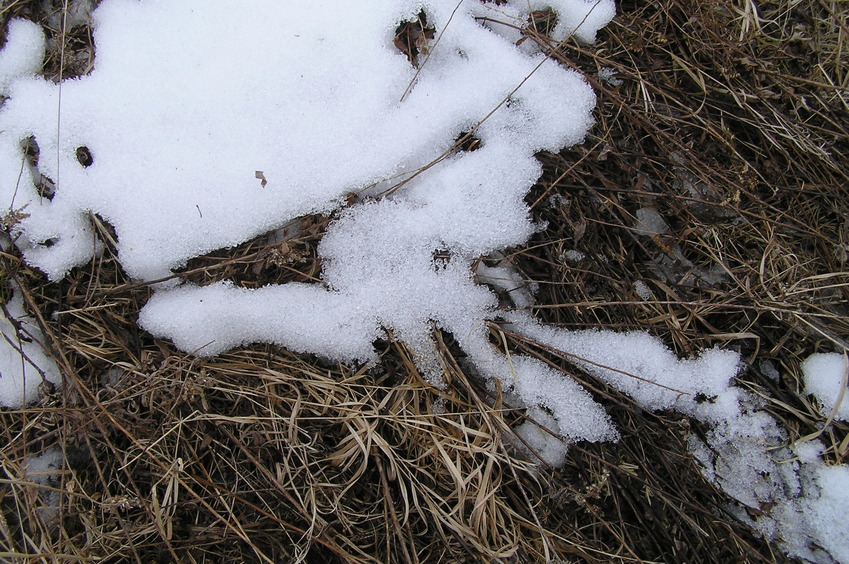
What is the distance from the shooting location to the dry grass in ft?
5.13

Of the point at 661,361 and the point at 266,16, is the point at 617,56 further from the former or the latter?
the point at 266,16

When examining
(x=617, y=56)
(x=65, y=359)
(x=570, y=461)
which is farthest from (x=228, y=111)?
(x=570, y=461)

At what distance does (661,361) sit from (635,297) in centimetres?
24

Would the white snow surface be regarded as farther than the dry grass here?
Yes

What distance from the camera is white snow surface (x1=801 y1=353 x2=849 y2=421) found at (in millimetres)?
1678

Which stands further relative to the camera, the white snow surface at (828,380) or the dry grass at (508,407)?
the white snow surface at (828,380)

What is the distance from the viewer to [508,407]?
168 cm

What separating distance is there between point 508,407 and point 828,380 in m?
1.14

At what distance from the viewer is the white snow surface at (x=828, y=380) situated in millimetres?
1678

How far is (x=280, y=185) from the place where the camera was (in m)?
1.60

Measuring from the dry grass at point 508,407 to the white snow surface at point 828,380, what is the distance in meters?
0.05

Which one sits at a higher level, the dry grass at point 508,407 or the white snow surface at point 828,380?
the dry grass at point 508,407

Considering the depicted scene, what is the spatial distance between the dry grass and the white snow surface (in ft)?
0.16

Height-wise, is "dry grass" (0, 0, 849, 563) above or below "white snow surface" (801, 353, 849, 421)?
above
